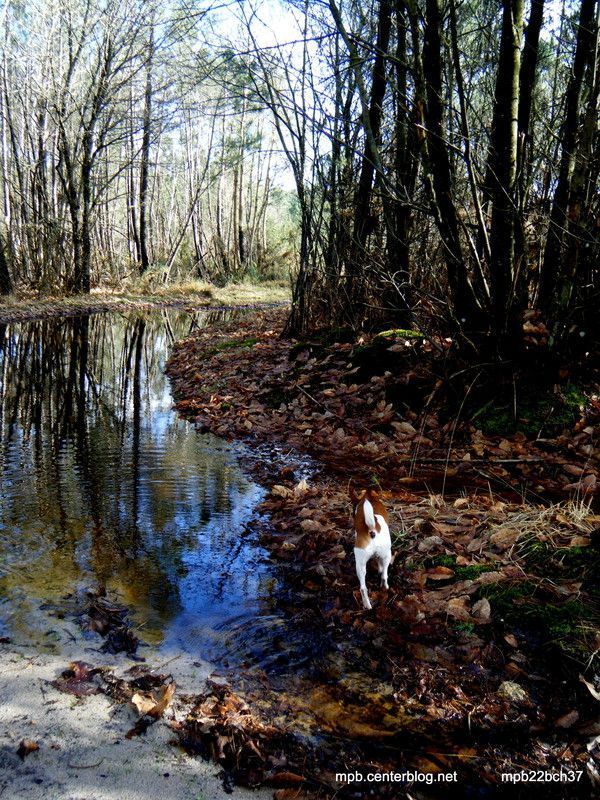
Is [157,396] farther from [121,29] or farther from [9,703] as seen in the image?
[121,29]

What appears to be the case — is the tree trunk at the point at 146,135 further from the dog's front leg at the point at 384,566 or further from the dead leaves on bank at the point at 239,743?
the dead leaves on bank at the point at 239,743

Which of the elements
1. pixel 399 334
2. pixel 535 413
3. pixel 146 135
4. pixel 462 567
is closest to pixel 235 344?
pixel 399 334

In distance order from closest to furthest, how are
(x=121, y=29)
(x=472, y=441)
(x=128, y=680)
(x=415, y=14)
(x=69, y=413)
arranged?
(x=128, y=680), (x=415, y=14), (x=472, y=441), (x=69, y=413), (x=121, y=29)

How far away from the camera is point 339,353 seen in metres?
9.04

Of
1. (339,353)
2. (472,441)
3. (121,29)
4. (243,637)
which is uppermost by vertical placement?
(121,29)

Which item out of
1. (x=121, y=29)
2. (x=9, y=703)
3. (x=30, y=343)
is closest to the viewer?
A: (x=9, y=703)

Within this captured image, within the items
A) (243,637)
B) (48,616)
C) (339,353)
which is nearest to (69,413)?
(339,353)

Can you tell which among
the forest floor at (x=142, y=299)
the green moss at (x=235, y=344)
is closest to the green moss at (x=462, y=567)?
the green moss at (x=235, y=344)

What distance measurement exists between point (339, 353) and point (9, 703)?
699 cm

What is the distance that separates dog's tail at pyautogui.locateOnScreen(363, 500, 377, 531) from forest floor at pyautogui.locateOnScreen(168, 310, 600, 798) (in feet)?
1.64

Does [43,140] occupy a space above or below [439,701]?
above

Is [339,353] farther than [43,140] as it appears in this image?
No

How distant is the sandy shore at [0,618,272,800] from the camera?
2229 mm

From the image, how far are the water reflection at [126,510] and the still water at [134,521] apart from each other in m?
0.01
